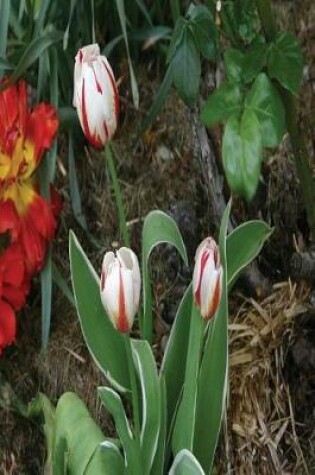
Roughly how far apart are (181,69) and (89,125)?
23 cm

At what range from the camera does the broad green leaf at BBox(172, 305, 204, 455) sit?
114 cm

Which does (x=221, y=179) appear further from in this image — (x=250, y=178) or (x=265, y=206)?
(x=250, y=178)

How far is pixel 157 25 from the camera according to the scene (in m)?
1.66

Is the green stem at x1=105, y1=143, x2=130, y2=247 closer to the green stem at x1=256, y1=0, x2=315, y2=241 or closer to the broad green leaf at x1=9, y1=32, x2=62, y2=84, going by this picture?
the green stem at x1=256, y1=0, x2=315, y2=241

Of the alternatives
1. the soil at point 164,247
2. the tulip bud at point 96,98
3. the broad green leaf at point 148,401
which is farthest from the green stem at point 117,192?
the soil at point 164,247

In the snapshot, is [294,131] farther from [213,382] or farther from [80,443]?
[80,443]

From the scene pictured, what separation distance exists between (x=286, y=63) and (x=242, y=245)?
9.6 inches

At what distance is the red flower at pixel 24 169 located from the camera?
142 cm

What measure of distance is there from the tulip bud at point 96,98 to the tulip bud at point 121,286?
0.41ft

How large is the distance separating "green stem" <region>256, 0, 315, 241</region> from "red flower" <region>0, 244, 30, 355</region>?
16.2 inches

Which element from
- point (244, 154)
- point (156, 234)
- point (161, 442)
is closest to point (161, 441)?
point (161, 442)

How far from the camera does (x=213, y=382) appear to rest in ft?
3.94

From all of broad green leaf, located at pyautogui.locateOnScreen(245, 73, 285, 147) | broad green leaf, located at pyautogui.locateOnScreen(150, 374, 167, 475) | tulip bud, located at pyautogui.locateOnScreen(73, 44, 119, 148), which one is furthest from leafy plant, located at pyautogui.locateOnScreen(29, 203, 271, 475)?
tulip bud, located at pyautogui.locateOnScreen(73, 44, 119, 148)

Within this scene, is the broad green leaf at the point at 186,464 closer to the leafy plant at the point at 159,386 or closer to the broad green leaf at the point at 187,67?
the leafy plant at the point at 159,386
